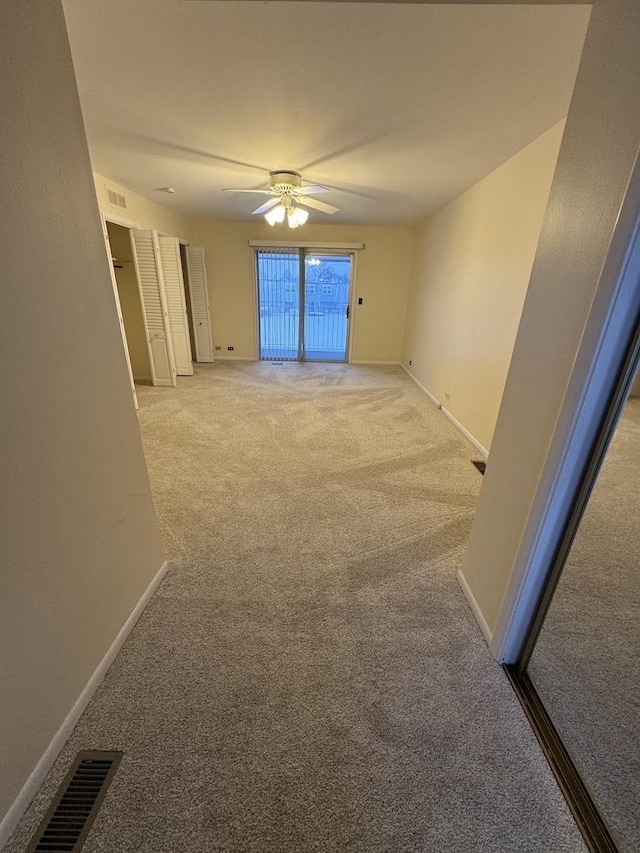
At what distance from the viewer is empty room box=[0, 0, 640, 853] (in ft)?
3.19

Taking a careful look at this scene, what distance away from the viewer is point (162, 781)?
42.1 inches

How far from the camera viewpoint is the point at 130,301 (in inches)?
201

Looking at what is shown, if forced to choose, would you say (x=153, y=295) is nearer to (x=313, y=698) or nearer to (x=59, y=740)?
(x=59, y=740)

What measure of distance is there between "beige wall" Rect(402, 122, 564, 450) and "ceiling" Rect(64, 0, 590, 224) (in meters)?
0.27

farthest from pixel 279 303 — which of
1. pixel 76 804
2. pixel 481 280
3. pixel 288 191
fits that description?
pixel 76 804

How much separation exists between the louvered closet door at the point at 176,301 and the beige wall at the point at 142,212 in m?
0.29

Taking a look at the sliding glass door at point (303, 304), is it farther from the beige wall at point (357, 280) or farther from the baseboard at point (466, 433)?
the baseboard at point (466, 433)

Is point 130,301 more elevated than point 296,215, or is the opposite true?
point 296,215

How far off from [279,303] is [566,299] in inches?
239

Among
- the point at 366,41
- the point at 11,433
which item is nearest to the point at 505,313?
the point at 366,41

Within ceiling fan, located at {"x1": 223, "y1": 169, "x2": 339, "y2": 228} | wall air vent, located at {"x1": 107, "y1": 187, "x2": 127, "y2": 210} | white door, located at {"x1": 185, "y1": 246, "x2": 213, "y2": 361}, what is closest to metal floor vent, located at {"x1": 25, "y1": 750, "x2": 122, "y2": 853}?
ceiling fan, located at {"x1": 223, "y1": 169, "x2": 339, "y2": 228}

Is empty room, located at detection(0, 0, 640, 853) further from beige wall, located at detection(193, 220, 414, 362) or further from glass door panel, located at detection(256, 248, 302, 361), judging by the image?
glass door panel, located at detection(256, 248, 302, 361)

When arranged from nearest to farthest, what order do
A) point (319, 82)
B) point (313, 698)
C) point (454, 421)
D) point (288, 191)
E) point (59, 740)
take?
point (59, 740) < point (313, 698) < point (319, 82) < point (288, 191) < point (454, 421)

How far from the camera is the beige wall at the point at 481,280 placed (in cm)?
259
